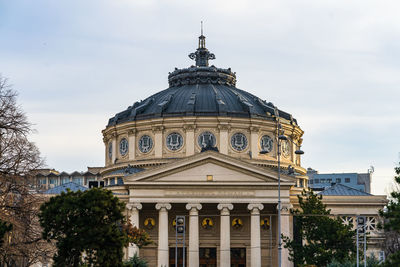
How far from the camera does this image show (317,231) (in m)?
76.1

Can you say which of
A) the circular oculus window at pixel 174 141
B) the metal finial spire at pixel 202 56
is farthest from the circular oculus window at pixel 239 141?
the metal finial spire at pixel 202 56

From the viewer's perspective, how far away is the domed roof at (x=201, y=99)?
330 feet

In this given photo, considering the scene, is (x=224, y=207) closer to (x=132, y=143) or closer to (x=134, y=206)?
(x=134, y=206)

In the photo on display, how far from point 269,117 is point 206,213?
18.6 m

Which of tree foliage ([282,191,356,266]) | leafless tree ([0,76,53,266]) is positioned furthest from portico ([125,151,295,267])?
leafless tree ([0,76,53,266])

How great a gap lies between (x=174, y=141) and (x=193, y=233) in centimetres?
1793

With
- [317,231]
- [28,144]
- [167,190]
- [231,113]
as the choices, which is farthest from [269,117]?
[28,144]

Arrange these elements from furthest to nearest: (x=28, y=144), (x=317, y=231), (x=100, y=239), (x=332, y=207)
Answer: (x=332, y=207) → (x=317, y=231) → (x=28, y=144) → (x=100, y=239)

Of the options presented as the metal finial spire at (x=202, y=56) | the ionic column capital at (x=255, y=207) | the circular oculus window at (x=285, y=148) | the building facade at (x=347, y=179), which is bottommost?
the ionic column capital at (x=255, y=207)

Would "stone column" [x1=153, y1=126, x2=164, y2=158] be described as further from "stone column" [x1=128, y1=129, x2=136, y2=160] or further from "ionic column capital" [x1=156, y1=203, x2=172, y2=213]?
"ionic column capital" [x1=156, y1=203, x2=172, y2=213]

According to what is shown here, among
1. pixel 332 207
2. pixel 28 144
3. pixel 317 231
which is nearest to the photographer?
pixel 28 144

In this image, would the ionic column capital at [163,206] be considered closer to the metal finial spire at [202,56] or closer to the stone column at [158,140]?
the stone column at [158,140]

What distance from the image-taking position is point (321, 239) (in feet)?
249

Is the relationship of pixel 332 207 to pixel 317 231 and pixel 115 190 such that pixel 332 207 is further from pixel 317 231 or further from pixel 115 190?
pixel 115 190
